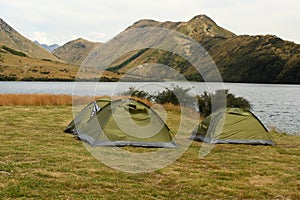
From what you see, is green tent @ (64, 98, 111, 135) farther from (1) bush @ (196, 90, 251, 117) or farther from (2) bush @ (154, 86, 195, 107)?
(2) bush @ (154, 86, 195, 107)

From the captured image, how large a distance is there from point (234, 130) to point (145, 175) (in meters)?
5.75

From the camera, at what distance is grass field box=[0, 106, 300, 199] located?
6410 mm

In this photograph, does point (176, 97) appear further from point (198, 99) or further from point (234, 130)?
point (234, 130)

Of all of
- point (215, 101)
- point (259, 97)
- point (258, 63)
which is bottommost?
point (259, 97)

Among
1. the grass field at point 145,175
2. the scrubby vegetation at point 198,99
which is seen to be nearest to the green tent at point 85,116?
the grass field at point 145,175

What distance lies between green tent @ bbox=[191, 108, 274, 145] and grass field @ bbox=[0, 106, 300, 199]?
77 centimetres

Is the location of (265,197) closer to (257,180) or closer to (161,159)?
A: (257,180)

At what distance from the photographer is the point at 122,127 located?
1112 centimetres

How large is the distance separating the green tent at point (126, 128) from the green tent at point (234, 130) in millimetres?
1853

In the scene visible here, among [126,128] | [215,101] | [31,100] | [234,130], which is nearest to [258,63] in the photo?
[215,101]

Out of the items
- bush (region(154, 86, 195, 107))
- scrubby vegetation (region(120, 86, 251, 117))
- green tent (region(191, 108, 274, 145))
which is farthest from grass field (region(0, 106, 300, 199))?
bush (region(154, 86, 195, 107))

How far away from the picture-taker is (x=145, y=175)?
25.6ft

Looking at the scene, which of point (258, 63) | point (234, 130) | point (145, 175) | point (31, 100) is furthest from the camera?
point (258, 63)

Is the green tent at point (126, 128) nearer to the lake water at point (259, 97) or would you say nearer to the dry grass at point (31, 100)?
the lake water at point (259, 97)
